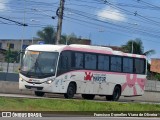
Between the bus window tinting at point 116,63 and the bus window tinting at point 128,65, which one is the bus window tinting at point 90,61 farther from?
the bus window tinting at point 128,65

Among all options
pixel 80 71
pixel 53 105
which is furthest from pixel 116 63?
pixel 53 105

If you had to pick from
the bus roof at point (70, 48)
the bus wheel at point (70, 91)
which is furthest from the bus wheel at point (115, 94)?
the bus wheel at point (70, 91)

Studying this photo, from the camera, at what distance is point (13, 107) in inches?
912

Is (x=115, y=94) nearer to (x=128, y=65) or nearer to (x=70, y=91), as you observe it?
(x=128, y=65)

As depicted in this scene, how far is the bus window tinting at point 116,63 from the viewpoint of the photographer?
34.3 m

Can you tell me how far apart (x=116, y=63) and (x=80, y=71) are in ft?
12.0

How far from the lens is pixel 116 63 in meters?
34.6

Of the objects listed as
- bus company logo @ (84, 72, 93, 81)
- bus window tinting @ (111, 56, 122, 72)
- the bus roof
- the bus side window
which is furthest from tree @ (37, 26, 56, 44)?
the bus side window

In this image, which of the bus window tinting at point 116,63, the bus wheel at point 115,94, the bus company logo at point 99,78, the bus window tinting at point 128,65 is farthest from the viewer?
the bus window tinting at point 128,65

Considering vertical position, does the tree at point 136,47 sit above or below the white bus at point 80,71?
above

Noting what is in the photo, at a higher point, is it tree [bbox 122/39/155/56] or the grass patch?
tree [bbox 122/39/155/56]

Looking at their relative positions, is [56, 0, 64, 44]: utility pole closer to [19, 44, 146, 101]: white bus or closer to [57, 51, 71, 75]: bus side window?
[19, 44, 146, 101]: white bus

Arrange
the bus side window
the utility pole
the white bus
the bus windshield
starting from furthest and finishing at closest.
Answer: the utility pole, the bus side window, the white bus, the bus windshield

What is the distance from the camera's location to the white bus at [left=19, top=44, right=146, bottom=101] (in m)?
30.3
